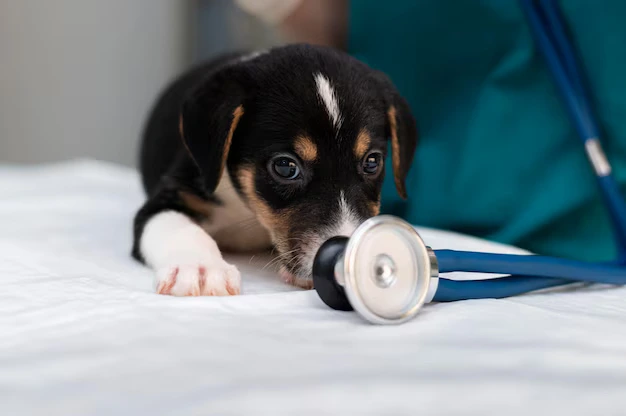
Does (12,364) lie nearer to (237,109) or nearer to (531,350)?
(531,350)

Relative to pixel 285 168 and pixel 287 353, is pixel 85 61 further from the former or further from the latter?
pixel 287 353

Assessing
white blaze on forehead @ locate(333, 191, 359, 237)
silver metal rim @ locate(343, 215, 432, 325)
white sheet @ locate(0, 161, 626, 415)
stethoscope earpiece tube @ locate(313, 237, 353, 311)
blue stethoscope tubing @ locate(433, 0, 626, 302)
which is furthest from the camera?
white blaze on forehead @ locate(333, 191, 359, 237)

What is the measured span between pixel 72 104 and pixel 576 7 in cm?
490

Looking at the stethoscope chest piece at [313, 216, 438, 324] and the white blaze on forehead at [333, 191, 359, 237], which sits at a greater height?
the white blaze on forehead at [333, 191, 359, 237]

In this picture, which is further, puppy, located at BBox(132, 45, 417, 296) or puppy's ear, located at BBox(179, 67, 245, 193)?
puppy's ear, located at BBox(179, 67, 245, 193)

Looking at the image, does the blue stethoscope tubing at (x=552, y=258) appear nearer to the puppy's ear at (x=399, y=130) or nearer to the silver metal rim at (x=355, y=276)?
the silver metal rim at (x=355, y=276)

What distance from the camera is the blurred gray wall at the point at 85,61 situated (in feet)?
19.1

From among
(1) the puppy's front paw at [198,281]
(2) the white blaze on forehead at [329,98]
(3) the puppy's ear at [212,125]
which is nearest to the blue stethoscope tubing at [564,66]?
(2) the white blaze on forehead at [329,98]

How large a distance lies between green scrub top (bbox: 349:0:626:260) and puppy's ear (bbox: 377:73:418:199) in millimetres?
484

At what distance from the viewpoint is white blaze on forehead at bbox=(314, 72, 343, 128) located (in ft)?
6.11

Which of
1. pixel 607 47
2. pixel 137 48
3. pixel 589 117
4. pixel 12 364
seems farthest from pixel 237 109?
pixel 137 48

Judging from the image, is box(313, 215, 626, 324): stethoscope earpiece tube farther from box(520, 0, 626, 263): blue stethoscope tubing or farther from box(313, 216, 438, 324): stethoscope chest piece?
box(520, 0, 626, 263): blue stethoscope tubing

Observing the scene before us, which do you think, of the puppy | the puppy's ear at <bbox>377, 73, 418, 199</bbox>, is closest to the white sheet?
the puppy

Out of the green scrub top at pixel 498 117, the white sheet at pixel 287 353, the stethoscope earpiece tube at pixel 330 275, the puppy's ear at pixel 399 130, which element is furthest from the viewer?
the green scrub top at pixel 498 117
